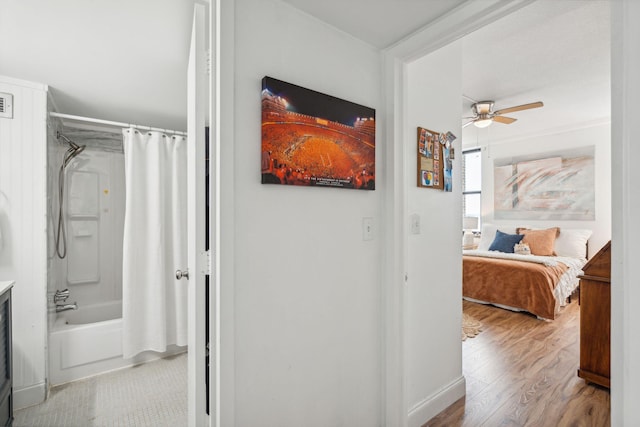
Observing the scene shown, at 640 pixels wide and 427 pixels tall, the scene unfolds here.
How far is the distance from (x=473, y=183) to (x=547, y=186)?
4.17 feet

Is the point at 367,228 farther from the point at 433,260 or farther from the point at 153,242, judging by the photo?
the point at 153,242

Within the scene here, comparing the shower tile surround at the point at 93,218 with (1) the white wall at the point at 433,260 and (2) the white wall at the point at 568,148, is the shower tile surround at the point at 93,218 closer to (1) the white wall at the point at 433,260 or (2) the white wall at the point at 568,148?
(1) the white wall at the point at 433,260

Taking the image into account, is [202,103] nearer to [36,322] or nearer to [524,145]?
[36,322]

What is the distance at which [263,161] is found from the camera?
1231mm

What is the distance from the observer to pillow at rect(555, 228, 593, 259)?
443 centimetres

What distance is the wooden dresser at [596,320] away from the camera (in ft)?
7.12

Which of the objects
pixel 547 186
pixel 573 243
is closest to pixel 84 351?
pixel 573 243

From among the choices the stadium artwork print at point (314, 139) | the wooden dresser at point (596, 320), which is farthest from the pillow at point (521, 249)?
the stadium artwork print at point (314, 139)

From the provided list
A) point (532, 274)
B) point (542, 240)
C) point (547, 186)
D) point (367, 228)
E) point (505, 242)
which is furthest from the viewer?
point (547, 186)

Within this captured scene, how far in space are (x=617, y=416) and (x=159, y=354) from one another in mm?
3104

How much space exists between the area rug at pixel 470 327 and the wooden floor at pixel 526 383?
6cm

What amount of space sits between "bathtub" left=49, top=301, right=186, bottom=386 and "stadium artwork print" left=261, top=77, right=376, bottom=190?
89.9 inches

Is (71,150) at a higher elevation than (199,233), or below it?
higher

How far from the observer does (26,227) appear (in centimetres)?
209
